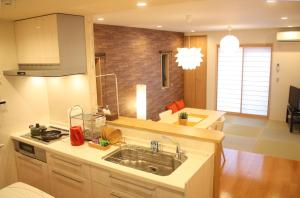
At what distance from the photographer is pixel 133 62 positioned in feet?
19.3

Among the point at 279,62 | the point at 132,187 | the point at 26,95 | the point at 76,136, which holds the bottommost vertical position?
the point at 132,187

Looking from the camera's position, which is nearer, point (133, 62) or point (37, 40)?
point (37, 40)

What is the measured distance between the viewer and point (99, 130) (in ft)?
9.98

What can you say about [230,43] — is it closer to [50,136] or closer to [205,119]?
[205,119]

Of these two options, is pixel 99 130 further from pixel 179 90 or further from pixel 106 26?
pixel 179 90

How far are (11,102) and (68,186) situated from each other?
4.19 ft

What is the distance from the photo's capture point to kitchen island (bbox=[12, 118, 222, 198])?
210 centimetres

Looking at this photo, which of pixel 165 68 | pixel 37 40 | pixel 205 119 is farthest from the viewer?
pixel 165 68

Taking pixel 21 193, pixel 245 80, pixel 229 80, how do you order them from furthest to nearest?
1. pixel 229 80
2. pixel 245 80
3. pixel 21 193

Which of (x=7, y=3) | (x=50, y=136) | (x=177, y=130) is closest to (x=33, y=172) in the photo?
(x=50, y=136)

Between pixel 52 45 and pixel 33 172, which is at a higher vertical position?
pixel 52 45

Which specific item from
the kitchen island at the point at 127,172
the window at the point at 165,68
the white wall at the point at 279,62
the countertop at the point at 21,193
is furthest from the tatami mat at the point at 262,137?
the countertop at the point at 21,193

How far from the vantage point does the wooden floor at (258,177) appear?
3.62m

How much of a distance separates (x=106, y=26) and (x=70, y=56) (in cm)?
242
